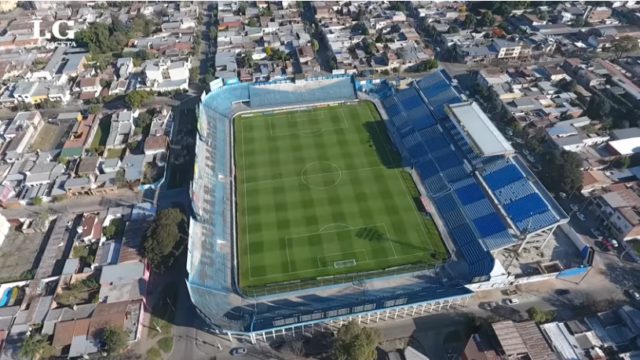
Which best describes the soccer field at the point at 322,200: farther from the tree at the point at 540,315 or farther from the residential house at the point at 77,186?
the residential house at the point at 77,186

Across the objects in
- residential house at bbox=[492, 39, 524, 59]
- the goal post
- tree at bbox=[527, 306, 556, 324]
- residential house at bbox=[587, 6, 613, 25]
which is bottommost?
tree at bbox=[527, 306, 556, 324]

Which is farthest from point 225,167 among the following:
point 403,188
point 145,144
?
point 403,188

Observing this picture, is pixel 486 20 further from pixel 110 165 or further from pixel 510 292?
pixel 110 165

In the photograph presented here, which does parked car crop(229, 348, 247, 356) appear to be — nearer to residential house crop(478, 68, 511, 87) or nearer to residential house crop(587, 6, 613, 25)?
residential house crop(478, 68, 511, 87)

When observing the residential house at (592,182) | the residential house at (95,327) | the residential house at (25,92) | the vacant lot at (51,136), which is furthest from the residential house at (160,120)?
the residential house at (592,182)

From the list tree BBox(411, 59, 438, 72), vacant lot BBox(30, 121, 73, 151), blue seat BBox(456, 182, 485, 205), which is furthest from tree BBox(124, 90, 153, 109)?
blue seat BBox(456, 182, 485, 205)

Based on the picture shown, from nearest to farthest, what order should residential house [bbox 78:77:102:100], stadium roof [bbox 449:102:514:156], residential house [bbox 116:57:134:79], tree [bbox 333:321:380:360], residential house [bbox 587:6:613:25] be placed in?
tree [bbox 333:321:380:360] → stadium roof [bbox 449:102:514:156] → residential house [bbox 78:77:102:100] → residential house [bbox 116:57:134:79] → residential house [bbox 587:6:613:25]

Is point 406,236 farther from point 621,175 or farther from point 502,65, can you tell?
point 502,65
